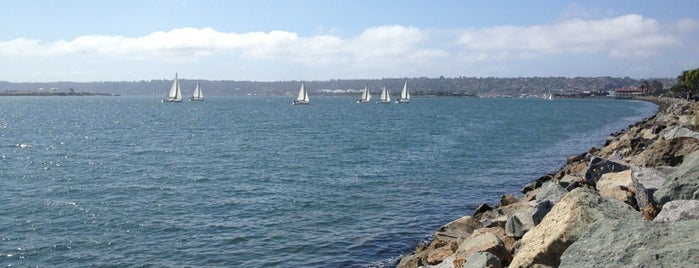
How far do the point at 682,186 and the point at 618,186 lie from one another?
449cm

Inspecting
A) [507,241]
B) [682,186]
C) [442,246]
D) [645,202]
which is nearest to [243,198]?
[442,246]

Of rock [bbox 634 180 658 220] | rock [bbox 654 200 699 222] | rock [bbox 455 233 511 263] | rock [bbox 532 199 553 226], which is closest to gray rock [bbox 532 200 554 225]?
rock [bbox 532 199 553 226]

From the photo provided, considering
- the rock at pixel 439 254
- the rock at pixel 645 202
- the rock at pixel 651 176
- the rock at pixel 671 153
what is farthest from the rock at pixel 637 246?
the rock at pixel 671 153

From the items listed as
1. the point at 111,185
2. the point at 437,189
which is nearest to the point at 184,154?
the point at 111,185

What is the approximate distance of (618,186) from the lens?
54.4 ft

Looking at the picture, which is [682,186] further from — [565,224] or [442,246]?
[442,246]

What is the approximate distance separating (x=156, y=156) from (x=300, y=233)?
27.4 meters

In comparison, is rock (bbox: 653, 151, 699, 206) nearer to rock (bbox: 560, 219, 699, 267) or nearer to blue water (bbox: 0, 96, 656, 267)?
rock (bbox: 560, 219, 699, 267)

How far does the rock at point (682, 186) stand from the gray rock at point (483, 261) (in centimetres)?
381

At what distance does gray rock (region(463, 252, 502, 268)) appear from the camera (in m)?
11.4

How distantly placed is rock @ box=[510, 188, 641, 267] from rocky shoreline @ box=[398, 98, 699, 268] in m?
0.02

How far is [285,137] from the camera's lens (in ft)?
210

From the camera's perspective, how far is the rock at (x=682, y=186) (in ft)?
39.5

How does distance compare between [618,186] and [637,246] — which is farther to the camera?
[618,186]
